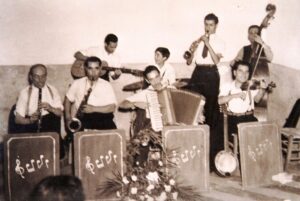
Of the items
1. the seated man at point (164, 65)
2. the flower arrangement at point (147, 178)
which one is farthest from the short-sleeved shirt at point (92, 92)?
the seated man at point (164, 65)

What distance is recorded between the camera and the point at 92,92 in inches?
198

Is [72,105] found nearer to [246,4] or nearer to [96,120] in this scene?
[96,120]

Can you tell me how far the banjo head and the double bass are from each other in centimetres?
79

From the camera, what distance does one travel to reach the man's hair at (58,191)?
234cm

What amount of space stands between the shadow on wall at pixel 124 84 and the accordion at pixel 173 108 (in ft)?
1.56

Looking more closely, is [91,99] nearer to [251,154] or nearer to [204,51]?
[204,51]

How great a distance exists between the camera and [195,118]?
498 cm

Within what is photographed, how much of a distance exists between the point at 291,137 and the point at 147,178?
208cm

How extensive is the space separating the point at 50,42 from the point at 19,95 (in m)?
0.69

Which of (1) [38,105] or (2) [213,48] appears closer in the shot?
(1) [38,105]

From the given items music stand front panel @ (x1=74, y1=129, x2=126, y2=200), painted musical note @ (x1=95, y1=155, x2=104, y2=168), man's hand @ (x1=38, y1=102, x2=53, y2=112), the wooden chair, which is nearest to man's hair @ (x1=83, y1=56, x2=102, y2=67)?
man's hand @ (x1=38, y1=102, x2=53, y2=112)

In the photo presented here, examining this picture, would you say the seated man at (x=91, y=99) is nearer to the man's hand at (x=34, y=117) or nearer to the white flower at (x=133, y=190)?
the man's hand at (x=34, y=117)

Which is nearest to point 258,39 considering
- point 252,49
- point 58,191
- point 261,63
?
point 252,49

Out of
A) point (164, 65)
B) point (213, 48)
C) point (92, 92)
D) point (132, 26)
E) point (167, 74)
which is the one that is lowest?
point (92, 92)
